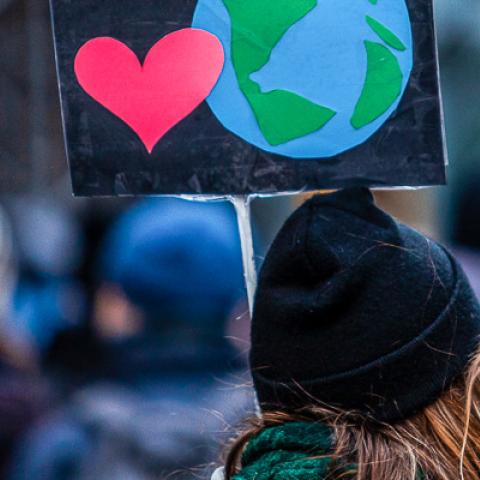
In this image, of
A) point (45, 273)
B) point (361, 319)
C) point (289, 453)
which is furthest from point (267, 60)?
point (45, 273)

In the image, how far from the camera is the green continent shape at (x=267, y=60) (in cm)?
98

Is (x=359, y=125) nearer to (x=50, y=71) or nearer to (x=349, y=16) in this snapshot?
(x=349, y=16)

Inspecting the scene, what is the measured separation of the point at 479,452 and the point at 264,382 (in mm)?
220

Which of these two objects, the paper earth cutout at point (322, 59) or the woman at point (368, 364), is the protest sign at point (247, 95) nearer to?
→ the paper earth cutout at point (322, 59)

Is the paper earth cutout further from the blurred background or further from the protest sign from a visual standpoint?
the blurred background

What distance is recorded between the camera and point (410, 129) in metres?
0.98

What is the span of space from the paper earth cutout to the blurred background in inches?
66.8

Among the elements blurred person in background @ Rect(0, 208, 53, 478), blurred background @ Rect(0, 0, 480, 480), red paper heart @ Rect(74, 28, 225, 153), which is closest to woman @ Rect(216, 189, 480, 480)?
red paper heart @ Rect(74, 28, 225, 153)

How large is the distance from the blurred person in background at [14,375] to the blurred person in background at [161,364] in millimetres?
59

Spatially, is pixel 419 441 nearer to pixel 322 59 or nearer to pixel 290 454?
A: pixel 290 454

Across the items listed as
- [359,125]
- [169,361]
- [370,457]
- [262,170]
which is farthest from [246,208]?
[169,361]

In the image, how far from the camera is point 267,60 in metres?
0.99

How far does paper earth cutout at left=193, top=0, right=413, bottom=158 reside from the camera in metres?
0.98

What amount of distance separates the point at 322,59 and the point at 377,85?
0.07 m
